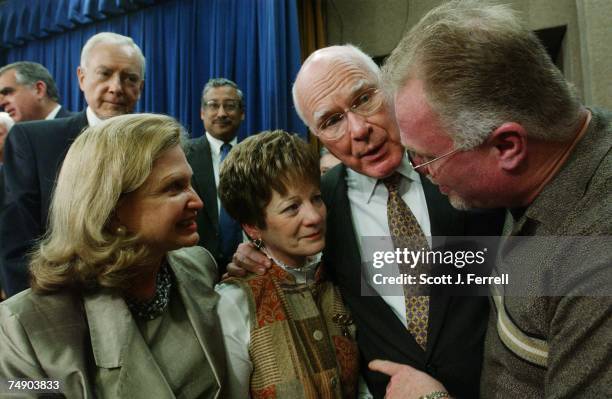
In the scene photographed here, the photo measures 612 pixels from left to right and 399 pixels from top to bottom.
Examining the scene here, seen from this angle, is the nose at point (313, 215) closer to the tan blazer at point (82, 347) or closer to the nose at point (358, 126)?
the nose at point (358, 126)

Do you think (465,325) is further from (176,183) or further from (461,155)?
(176,183)

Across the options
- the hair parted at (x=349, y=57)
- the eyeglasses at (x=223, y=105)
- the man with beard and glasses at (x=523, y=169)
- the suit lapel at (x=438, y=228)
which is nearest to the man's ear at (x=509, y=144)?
the man with beard and glasses at (x=523, y=169)

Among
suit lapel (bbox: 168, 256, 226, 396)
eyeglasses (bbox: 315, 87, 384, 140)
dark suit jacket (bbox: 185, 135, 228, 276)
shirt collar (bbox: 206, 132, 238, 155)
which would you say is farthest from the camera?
shirt collar (bbox: 206, 132, 238, 155)

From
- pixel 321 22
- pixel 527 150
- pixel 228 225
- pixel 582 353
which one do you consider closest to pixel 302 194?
pixel 527 150

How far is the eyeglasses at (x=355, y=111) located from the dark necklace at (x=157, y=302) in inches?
25.1

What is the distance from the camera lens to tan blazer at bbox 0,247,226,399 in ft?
2.97

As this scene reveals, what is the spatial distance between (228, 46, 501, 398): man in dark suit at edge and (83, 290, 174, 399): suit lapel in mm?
372

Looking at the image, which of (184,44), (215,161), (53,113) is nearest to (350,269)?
(215,161)

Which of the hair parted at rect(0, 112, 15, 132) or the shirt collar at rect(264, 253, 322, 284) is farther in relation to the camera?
the hair parted at rect(0, 112, 15, 132)

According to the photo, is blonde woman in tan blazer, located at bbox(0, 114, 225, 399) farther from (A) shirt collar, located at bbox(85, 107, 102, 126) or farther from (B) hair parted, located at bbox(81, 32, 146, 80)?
→ (B) hair parted, located at bbox(81, 32, 146, 80)

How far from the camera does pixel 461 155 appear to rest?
3.28ft

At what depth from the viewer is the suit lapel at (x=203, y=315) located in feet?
3.65

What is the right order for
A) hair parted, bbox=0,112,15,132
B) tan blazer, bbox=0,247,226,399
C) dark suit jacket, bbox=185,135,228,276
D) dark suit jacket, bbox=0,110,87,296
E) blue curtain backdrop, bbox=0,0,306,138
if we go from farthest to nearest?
blue curtain backdrop, bbox=0,0,306,138
hair parted, bbox=0,112,15,132
dark suit jacket, bbox=185,135,228,276
dark suit jacket, bbox=0,110,87,296
tan blazer, bbox=0,247,226,399

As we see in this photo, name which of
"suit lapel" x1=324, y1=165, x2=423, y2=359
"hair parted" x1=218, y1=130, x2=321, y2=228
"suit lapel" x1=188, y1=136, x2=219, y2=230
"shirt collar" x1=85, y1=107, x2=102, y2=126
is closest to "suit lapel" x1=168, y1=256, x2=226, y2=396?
"hair parted" x1=218, y1=130, x2=321, y2=228
